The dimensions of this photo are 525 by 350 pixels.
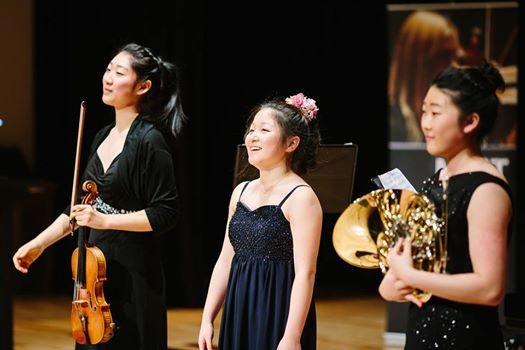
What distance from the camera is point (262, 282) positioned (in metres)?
2.82

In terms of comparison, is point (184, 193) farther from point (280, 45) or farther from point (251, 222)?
point (251, 222)

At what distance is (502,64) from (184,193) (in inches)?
99.5

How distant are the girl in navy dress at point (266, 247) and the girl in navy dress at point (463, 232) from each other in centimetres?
56

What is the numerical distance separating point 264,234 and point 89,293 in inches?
24.3

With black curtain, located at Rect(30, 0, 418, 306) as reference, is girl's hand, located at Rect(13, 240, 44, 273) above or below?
below

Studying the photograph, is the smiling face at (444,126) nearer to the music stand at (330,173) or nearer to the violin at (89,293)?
the music stand at (330,173)

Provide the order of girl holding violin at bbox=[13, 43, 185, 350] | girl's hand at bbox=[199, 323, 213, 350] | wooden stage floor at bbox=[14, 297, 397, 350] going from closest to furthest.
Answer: girl's hand at bbox=[199, 323, 213, 350] < girl holding violin at bbox=[13, 43, 185, 350] < wooden stage floor at bbox=[14, 297, 397, 350]

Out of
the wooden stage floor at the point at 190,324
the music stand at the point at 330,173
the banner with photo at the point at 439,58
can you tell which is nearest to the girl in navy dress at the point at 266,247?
the music stand at the point at 330,173

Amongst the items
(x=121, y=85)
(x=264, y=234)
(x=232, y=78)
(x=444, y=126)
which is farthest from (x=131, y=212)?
(x=232, y=78)

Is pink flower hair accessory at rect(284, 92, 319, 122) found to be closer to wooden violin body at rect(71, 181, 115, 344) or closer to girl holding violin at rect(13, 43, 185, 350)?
girl holding violin at rect(13, 43, 185, 350)

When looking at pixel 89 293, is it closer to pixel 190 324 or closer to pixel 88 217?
pixel 88 217

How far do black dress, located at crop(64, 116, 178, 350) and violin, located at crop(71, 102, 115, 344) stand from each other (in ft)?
0.38

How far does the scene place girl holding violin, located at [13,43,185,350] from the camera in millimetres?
3125

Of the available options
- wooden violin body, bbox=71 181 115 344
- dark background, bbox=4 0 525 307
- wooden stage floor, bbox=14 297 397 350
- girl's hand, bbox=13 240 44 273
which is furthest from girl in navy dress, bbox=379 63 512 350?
dark background, bbox=4 0 525 307
